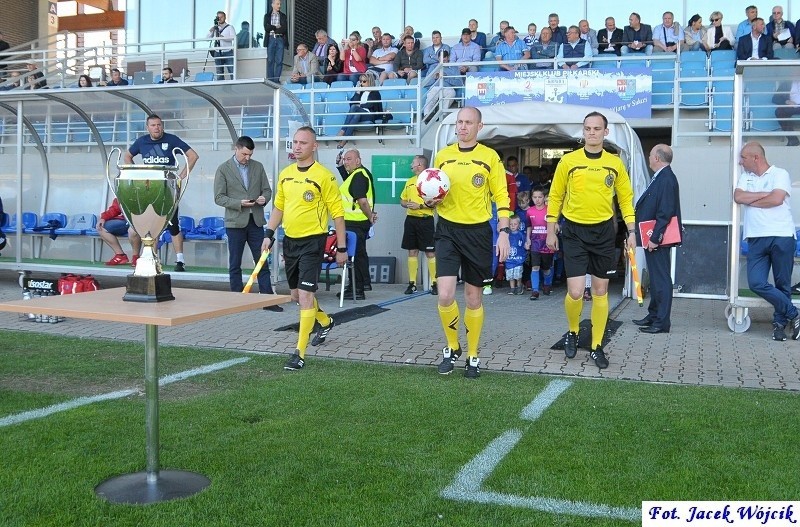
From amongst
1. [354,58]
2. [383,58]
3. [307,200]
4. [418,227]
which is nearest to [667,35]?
[383,58]

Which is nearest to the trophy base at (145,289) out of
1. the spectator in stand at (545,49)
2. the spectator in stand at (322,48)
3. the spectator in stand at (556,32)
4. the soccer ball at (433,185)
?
the soccer ball at (433,185)

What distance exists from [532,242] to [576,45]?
5848mm

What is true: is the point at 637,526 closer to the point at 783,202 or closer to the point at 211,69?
the point at 783,202

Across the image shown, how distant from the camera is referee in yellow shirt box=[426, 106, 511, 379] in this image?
688cm

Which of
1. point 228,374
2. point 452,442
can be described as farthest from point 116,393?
point 452,442

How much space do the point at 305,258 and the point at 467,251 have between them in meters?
1.59

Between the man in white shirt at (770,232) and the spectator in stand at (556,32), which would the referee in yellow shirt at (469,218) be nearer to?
the man in white shirt at (770,232)

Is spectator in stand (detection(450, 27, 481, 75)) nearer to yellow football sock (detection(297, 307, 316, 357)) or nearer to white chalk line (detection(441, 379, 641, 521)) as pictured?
yellow football sock (detection(297, 307, 316, 357))

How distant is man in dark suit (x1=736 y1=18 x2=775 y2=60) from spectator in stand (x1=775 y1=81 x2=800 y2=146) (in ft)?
8.42

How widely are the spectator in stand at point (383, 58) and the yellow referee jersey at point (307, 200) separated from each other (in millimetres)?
11038

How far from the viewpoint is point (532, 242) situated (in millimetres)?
12633

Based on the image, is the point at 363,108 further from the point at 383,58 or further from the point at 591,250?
the point at 591,250

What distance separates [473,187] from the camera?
6.88 meters

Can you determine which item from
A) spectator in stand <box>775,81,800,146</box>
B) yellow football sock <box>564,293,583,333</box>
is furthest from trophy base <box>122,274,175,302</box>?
spectator in stand <box>775,81,800,146</box>
